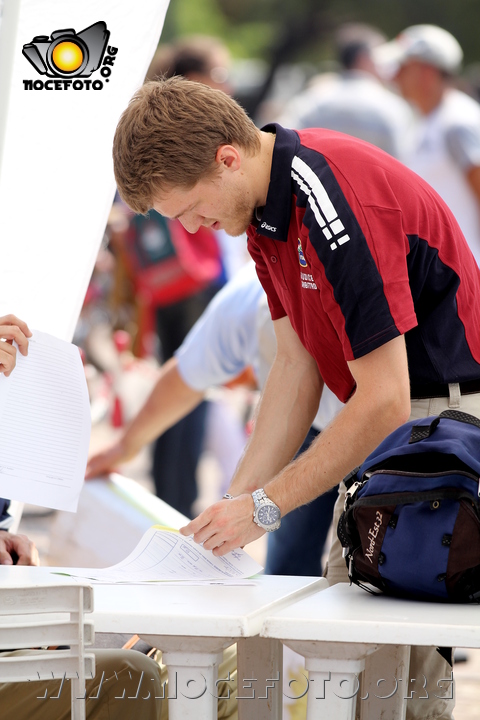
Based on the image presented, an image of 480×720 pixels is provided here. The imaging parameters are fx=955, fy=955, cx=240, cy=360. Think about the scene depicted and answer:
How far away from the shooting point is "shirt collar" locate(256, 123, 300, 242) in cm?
187

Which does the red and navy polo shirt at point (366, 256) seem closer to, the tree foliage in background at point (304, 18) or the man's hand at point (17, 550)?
the man's hand at point (17, 550)

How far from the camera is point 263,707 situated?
185 centimetres

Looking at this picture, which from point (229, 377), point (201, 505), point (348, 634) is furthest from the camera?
point (201, 505)

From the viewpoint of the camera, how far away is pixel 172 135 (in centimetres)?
178

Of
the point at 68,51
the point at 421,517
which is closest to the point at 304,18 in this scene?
the point at 68,51

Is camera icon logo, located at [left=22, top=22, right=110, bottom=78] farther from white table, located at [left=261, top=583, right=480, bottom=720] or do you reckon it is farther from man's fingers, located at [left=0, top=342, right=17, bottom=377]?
white table, located at [left=261, top=583, right=480, bottom=720]

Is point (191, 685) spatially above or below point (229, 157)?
below

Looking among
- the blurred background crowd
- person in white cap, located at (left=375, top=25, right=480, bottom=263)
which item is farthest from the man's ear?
person in white cap, located at (left=375, top=25, right=480, bottom=263)

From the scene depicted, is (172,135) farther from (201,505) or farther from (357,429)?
(201,505)

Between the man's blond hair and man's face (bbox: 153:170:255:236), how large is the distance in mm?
22

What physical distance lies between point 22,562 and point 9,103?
1.22 meters

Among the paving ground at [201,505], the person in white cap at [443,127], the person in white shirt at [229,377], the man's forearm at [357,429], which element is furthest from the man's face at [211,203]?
the person in white cap at [443,127]

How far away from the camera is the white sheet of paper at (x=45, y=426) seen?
1980 millimetres

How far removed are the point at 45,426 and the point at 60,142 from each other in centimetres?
93
